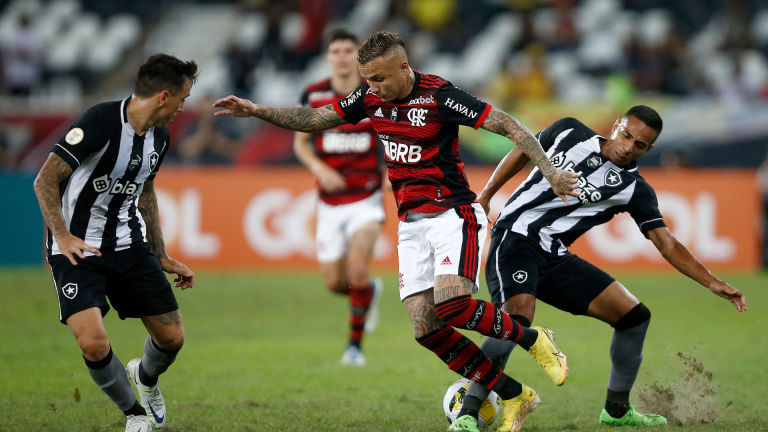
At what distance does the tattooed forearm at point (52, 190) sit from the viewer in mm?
4594

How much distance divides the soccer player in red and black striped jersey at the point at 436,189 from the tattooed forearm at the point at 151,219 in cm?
86

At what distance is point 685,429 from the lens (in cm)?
509

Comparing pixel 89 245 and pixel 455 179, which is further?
pixel 455 179

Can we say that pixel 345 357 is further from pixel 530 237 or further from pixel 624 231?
pixel 624 231

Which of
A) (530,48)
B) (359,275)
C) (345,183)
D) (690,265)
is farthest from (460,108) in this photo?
(530,48)

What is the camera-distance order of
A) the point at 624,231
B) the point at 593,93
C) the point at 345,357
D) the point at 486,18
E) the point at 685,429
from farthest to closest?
the point at 486,18
the point at 593,93
the point at 624,231
the point at 345,357
the point at 685,429

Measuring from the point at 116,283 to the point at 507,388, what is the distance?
8.08 feet

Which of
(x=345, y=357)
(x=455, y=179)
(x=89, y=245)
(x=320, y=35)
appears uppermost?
(x=320, y=35)

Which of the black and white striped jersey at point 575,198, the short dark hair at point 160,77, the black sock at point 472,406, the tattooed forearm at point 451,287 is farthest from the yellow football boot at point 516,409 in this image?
the short dark hair at point 160,77

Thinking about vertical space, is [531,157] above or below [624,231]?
above

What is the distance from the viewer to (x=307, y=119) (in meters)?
5.23

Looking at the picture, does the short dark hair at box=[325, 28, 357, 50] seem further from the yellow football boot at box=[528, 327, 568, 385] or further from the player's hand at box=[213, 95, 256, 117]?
the yellow football boot at box=[528, 327, 568, 385]

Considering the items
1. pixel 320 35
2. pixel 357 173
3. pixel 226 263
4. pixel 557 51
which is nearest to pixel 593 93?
pixel 557 51

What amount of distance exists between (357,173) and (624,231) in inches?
300
